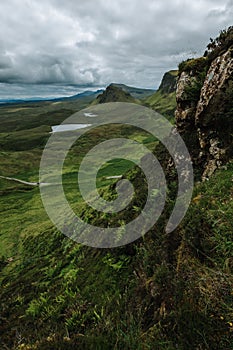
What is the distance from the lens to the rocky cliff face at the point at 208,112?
11547 millimetres

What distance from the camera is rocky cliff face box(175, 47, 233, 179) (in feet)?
37.9

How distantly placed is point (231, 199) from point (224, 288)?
351 cm

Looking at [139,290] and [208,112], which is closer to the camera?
[139,290]

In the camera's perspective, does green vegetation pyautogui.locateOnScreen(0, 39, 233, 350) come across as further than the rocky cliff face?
No

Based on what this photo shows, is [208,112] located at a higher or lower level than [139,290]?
higher

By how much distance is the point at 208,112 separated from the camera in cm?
1242

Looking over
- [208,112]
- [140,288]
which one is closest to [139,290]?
[140,288]

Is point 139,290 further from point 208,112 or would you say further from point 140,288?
point 208,112

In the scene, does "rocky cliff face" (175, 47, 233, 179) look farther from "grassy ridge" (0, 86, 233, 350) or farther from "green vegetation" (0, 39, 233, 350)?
"grassy ridge" (0, 86, 233, 350)

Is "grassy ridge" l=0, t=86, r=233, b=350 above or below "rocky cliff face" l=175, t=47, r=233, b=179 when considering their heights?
below

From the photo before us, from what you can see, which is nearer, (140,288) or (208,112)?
(140,288)

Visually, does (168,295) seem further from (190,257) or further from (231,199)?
(231,199)

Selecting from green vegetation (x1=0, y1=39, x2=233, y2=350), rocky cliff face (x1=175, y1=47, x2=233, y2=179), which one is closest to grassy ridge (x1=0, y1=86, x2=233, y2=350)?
green vegetation (x1=0, y1=39, x2=233, y2=350)

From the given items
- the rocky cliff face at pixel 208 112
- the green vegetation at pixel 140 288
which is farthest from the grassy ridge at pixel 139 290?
the rocky cliff face at pixel 208 112
